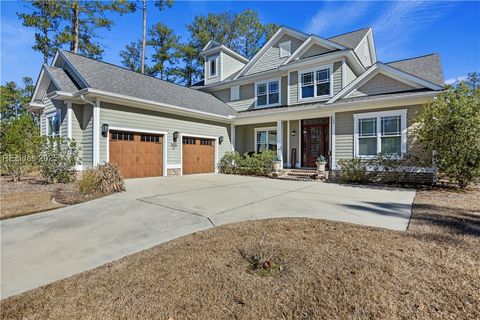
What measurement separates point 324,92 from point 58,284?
13.8 metres

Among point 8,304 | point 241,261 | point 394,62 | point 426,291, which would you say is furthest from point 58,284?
point 394,62

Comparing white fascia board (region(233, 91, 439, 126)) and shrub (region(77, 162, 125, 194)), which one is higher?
white fascia board (region(233, 91, 439, 126))

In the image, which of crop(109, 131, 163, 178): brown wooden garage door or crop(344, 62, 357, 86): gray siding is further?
crop(344, 62, 357, 86): gray siding

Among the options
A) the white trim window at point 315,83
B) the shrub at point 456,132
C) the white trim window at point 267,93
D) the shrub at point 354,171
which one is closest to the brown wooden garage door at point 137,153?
the white trim window at point 267,93

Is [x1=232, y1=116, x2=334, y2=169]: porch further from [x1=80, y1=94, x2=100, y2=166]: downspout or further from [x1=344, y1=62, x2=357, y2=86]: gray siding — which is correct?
[x1=80, y1=94, x2=100, y2=166]: downspout

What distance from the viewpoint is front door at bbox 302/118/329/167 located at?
13.7 m

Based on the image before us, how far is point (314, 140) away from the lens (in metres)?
14.1

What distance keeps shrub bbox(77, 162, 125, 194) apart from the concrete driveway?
1.89 feet

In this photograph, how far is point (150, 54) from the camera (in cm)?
2889

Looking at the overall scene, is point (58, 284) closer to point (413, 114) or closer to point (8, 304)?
point (8, 304)

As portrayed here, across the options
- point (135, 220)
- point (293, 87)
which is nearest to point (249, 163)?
point (293, 87)

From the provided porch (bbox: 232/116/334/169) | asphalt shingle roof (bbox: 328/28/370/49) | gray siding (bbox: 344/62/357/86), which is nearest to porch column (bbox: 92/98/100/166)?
porch (bbox: 232/116/334/169)

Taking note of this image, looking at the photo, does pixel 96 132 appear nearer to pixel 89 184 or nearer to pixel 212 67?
pixel 89 184

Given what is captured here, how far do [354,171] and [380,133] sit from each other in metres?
2.02
